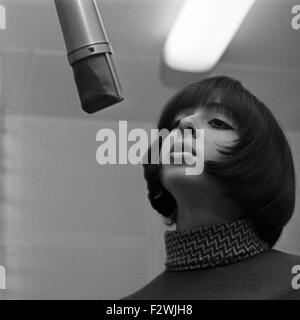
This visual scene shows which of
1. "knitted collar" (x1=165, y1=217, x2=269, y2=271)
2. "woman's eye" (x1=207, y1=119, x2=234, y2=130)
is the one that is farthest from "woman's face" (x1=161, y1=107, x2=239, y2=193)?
"knitted collar" (x1=165, y1=217, x2=269, y2=271)

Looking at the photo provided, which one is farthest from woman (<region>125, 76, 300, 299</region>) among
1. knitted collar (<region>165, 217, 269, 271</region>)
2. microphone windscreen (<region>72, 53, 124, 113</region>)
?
microphone windscreen (<region>72, 53, 124, 113</region>)

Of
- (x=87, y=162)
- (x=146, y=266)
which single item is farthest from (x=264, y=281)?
(x=87, y=162)

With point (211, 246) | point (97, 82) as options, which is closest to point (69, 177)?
point (97, 82)

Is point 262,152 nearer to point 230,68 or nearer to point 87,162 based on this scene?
point 230,68

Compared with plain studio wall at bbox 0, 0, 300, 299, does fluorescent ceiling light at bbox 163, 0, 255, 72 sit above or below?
above

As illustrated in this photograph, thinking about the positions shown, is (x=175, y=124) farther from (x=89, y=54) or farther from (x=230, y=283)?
(x=230, y=283)

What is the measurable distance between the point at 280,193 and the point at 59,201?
44 cm

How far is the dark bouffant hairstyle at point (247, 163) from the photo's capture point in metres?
1.43

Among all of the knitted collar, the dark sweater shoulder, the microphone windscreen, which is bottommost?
the dark sweater shoulder

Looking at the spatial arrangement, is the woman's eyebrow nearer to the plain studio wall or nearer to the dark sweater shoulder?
the plain studio wall

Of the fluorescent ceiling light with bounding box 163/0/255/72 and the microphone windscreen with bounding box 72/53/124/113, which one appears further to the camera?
the fluorescent ceiling light with bounding box 163/0/255/72

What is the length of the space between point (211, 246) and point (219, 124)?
0.79ft

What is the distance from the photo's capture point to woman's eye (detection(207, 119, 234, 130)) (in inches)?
56.7

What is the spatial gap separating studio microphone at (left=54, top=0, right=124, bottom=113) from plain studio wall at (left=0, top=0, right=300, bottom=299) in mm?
26
